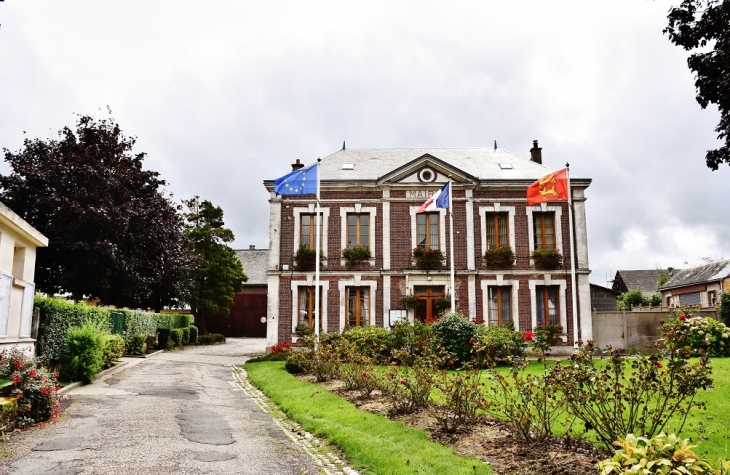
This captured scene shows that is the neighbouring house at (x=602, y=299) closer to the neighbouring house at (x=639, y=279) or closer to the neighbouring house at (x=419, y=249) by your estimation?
the neighbouring house at (x=419, y=249)

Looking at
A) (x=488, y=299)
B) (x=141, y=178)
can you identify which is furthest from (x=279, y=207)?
(x=488, y=299)

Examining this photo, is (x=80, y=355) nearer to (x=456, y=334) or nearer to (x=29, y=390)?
(x=29, y=390)

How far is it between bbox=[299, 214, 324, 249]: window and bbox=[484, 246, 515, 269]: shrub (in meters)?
6.85

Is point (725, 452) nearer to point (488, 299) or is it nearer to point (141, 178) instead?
point (488, 299)

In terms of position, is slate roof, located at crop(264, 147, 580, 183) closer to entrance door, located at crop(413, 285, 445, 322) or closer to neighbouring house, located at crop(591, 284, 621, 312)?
entrance door, located at crop(413, 285, 445, 322)

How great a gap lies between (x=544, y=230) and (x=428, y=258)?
16.3 ft

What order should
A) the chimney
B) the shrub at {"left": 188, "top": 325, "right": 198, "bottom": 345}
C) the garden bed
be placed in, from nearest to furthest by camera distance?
the garden bed, the chimney, the shrub at {"left": 188, "top": 325, "right": 198, "bottom": 345}

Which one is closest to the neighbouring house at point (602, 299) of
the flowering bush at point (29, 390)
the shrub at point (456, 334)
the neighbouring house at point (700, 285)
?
the neighbouring house at point (700, 285)

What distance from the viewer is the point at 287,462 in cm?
734

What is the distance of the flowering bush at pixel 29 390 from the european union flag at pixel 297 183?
10.2 metres

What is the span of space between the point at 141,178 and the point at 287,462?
21.8m

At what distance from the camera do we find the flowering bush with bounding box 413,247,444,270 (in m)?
24.3

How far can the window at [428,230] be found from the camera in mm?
24766

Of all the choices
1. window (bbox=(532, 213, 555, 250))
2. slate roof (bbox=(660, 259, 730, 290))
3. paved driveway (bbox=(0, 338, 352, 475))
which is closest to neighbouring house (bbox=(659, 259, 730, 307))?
slate roof (bbox=(660, 259, 730, 290))
